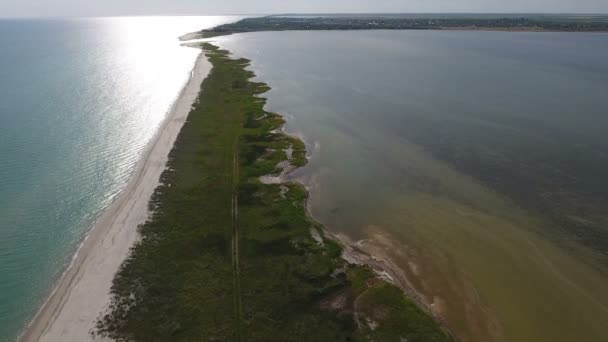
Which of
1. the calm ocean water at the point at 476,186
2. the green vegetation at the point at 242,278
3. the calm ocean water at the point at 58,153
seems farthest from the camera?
the calm ocean water at the point at 58,153

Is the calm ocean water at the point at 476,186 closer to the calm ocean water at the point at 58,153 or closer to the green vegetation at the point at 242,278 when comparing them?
the green vegetation at the point at 242,278

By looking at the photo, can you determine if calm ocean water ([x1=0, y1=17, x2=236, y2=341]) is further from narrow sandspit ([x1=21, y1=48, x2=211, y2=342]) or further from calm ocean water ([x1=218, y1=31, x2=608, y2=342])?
calm ocean water ([x1=218, y1=31, x2=608, y2=342])

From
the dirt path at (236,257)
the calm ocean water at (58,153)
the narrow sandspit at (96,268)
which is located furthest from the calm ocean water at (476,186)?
the calm ocean water at (58,153)

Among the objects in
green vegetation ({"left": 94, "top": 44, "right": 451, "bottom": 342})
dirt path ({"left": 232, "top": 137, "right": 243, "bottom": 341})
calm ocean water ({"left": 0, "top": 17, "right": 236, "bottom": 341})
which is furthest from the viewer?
calm ocean water ({"left": 0, "top": 17, "right": 236, "bottom": 341})

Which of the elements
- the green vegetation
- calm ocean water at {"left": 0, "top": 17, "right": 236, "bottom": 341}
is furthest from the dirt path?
calm ocean water at {"left": 0, "top": 17, "right": 236, "bottom": 341}

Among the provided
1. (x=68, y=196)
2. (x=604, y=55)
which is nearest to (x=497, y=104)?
(x=68, y=196)
